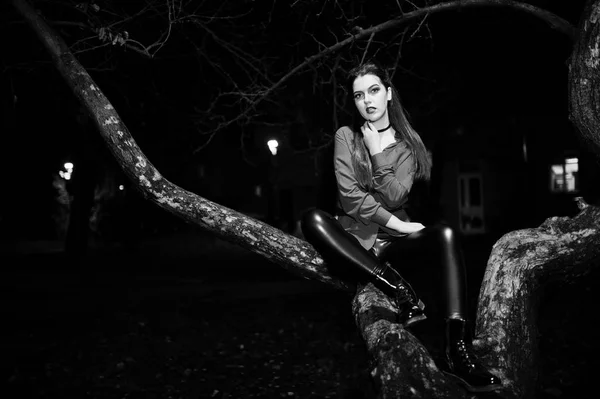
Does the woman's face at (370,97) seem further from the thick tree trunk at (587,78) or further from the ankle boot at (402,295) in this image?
the thick tree trunk at (587,78)

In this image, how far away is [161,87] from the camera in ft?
55.0

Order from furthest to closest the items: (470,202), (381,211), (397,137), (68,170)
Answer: (470,202), (68,170), (397,137), (381,211)

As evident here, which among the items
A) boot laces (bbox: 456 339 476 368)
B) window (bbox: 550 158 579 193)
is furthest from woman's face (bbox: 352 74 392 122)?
window (bbox: 550 158 579 193)

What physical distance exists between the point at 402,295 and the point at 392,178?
2.25ft

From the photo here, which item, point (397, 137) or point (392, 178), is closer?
point (392, 178)

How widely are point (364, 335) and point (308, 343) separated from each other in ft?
18.6

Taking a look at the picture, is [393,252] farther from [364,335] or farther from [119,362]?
[119,362]

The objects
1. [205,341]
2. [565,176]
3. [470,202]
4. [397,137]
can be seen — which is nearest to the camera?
[397,137]

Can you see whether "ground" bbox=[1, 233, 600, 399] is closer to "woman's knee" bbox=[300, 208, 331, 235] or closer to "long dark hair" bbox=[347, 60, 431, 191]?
"long dark hair" bbox=[347, 60, 431, 191]

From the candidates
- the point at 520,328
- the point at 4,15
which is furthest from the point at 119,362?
the point at 520,328

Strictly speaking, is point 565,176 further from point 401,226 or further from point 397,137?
point 401,226

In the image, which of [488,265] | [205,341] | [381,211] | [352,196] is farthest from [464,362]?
[205,341]

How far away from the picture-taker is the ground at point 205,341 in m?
6.82

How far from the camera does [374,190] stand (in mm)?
3709
